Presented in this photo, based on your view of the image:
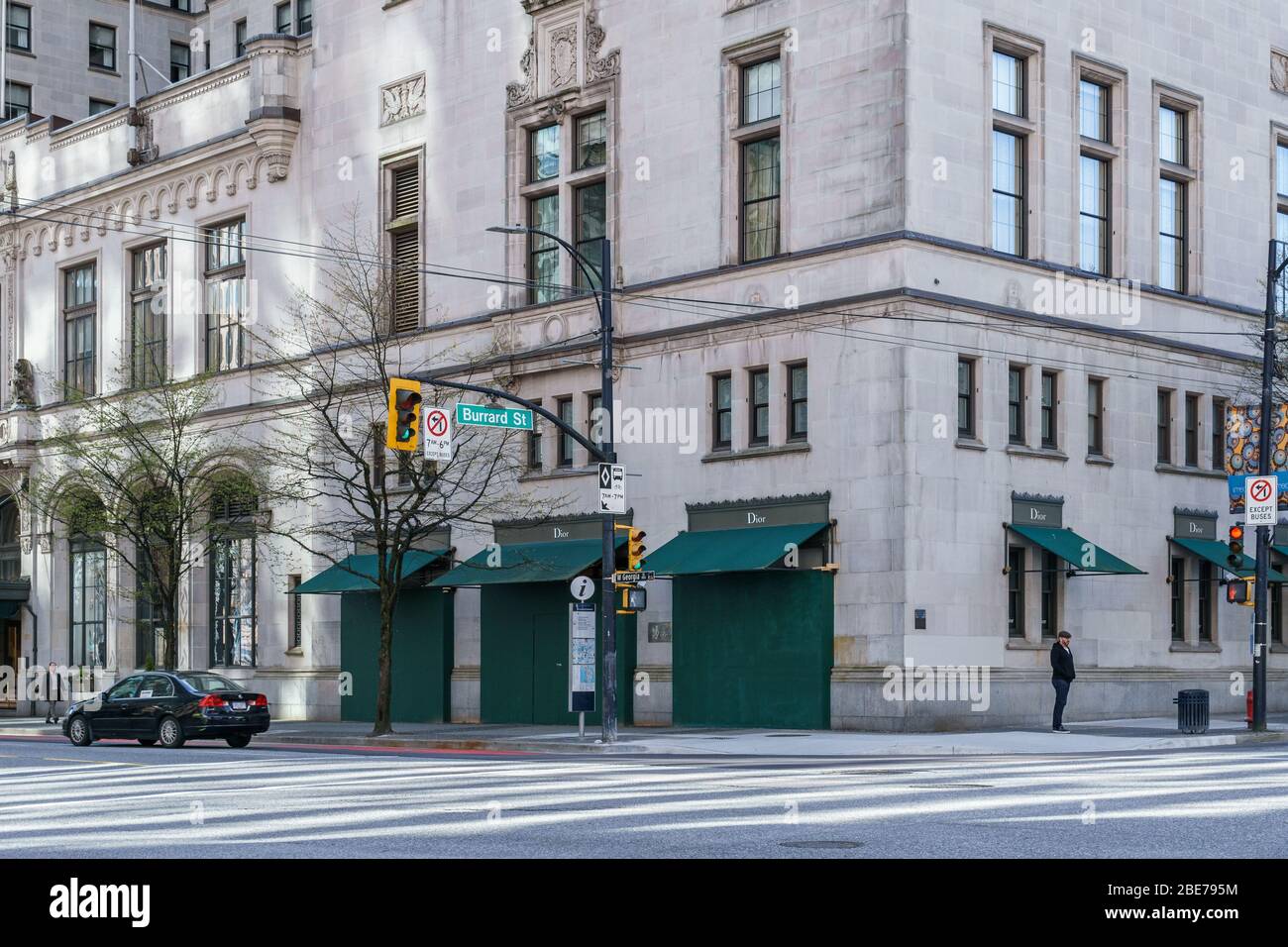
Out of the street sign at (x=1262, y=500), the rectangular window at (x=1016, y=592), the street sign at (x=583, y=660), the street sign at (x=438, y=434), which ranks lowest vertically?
the street sign at (x=583, y=660)

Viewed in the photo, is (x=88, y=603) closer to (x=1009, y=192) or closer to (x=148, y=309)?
(x=148, y=309)

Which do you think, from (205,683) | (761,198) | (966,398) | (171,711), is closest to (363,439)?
(205,683)

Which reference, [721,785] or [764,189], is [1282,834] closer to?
[721,785]

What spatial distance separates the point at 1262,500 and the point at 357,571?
19536 mm

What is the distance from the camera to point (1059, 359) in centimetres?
3622

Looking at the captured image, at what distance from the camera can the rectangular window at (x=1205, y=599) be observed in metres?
39.3

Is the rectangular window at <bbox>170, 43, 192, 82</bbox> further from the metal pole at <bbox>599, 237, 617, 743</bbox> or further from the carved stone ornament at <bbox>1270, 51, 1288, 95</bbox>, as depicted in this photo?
the metal pole at <bbox>599, 237, 617, 743</bbox>

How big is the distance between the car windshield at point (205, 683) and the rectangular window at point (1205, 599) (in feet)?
66.4

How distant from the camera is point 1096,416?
37.3 m

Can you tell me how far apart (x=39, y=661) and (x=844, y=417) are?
31.3 m

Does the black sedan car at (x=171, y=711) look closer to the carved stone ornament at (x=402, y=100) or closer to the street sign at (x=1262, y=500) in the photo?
the carved stone ornament at (x=402, y=100)

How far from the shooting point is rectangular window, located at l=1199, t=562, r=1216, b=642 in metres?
39.3

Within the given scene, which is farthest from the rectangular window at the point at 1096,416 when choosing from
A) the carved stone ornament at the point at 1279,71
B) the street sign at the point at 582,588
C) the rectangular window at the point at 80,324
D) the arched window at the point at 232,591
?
the rectangular window at the point at 80,324

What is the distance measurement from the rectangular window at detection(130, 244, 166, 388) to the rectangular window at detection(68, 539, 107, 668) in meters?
5.97
